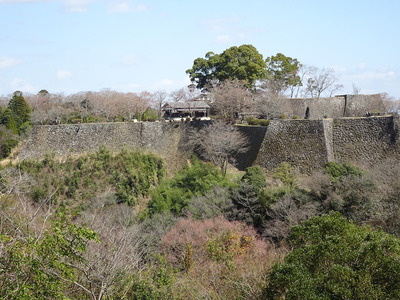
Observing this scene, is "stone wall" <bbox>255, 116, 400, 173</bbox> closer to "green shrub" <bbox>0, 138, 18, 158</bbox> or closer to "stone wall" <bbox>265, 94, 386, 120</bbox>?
"stone wall" <bbox>265, 94, 386, 120</bbox>

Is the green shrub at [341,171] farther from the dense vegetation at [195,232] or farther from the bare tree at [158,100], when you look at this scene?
the bare tree at [158,100]

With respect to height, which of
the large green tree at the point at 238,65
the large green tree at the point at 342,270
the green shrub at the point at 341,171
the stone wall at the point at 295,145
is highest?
the large green tree at the point at 238,65

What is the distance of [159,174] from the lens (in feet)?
80.5

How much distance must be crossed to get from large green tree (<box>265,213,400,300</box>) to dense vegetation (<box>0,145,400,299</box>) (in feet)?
0.06

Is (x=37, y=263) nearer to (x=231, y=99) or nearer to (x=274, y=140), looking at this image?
(x=274, y=140)

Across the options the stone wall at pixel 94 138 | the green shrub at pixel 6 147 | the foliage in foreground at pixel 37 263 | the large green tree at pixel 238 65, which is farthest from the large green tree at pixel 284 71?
the foliage in foreground at pixel 37 263

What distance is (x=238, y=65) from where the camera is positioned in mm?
30734

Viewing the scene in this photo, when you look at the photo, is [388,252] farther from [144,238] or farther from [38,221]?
[144,238]

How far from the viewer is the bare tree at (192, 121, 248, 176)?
2370 cm

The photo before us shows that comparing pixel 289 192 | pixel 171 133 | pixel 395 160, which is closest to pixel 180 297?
pixel 289 192

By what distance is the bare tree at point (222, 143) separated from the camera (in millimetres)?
23703

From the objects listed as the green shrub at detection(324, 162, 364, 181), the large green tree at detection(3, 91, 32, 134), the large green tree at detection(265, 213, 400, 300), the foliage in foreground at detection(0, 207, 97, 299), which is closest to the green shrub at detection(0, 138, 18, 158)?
the large green tree at detection(3, 91, 32, 134)

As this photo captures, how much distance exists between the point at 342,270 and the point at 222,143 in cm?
1695

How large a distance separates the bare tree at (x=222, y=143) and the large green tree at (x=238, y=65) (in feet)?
20.8
